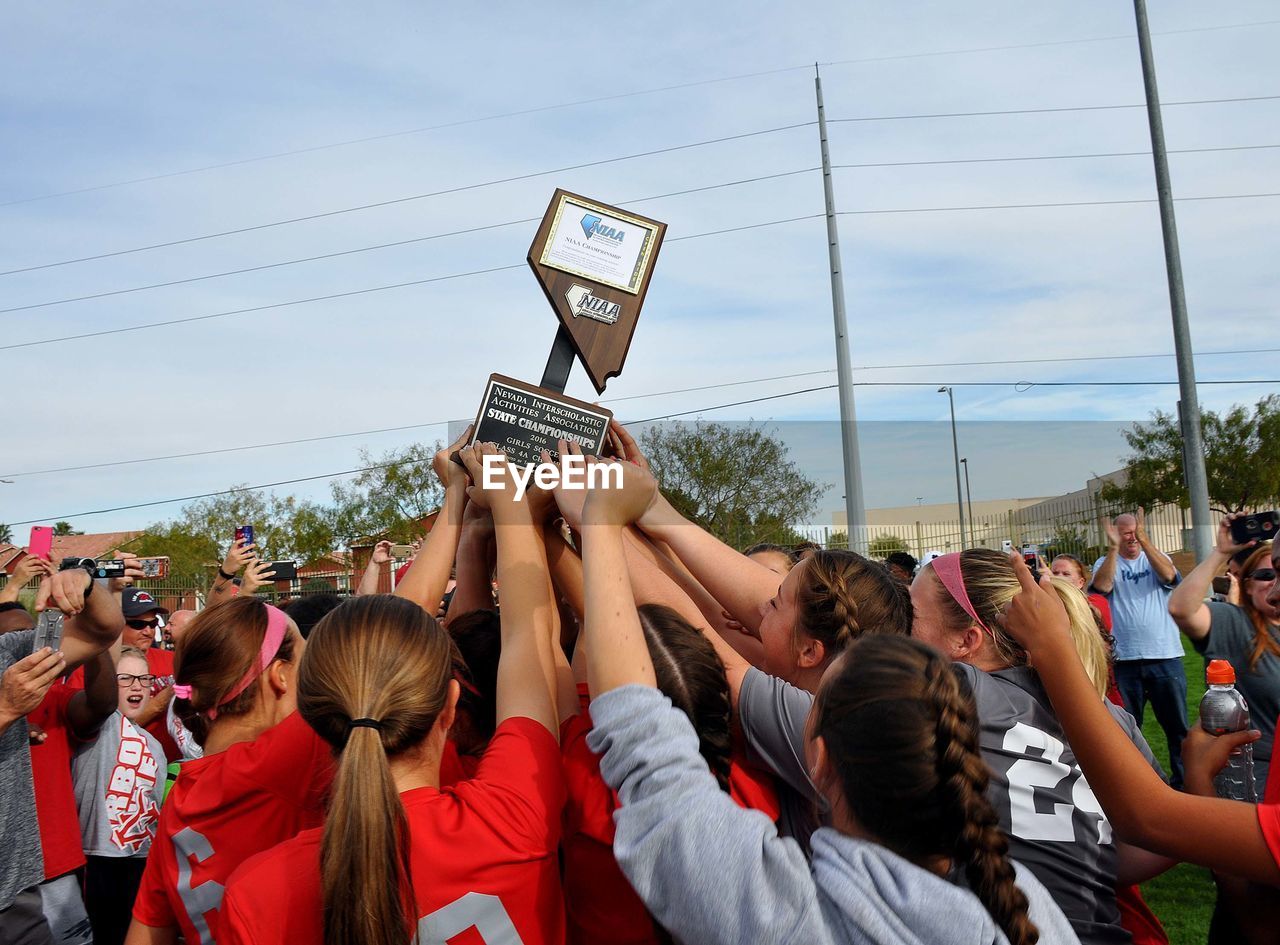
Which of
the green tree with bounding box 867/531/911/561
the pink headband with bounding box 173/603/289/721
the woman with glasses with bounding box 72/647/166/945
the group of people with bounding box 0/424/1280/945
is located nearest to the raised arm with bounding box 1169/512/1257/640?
the group of people with bounding box 0/424/1280/945

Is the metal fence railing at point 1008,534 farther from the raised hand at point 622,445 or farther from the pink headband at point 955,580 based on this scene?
the pink headband at point 955,580

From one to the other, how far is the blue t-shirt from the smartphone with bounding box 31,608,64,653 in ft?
26.1

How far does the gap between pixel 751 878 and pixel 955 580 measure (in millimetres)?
1517

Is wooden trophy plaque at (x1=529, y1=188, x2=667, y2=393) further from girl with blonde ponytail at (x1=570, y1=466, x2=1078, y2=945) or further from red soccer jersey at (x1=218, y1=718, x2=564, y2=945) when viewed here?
girl with blonde ponytail at (x1=570, y1=466, x2=1078, y2=945)

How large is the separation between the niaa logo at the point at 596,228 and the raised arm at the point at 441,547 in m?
0.87

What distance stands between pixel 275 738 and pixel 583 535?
96 cm

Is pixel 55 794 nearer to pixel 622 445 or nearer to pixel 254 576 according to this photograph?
pixel 254 576

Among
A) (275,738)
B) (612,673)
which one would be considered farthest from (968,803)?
(275,738)

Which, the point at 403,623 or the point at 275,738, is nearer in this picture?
the point at 403,623

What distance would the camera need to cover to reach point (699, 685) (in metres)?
2.08

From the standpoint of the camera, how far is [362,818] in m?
1.65

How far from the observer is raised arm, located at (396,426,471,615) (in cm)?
264

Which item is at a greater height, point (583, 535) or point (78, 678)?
point (583, 535)

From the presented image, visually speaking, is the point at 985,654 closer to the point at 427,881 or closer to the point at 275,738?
the point at 427,881
